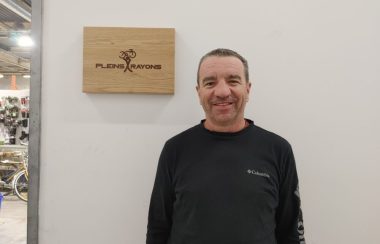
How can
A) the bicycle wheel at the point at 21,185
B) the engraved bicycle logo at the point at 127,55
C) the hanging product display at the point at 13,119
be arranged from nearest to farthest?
the engraved bicycle logo at the point at 127,55 < the bicycle wheel at the point at 21,185 < the hanging product display at the point at 13,119

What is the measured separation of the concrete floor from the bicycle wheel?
166 mm

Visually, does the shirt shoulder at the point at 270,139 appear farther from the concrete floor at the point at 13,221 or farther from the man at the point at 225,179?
the concrete floor at the point at 13,221

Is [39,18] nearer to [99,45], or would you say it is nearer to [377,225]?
[99,45]

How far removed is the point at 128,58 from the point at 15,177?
560 centimetres

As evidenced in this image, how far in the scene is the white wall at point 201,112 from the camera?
52.7 inches

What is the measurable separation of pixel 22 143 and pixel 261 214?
6494 millimetres

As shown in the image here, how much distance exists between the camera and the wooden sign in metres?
1.31

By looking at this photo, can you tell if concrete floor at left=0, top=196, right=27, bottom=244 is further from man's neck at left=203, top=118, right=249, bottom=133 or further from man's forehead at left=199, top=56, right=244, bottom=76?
man's forehead at left=199, top=56, right=244, bottom=76

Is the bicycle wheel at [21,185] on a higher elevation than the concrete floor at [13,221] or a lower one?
higher

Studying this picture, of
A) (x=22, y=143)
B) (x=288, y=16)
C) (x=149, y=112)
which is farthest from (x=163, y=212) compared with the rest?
(x=22, y=143)

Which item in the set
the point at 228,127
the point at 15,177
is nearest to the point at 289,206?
the point at 228,127

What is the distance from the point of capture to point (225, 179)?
1077 millimetres

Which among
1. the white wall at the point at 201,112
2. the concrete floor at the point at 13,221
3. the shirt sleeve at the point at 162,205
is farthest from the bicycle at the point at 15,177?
the shirt sleeve at the point at 162,205

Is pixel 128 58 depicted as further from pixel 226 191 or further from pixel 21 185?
pixel 21 185
